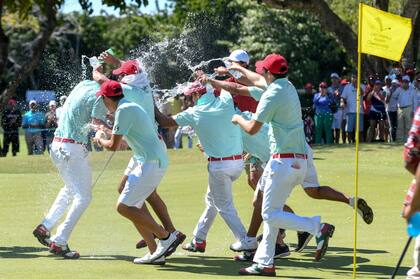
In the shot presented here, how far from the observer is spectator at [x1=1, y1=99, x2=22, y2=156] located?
101ft

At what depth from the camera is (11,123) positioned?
31.0 metres

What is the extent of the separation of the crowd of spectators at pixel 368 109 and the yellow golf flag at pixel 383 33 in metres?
17.2

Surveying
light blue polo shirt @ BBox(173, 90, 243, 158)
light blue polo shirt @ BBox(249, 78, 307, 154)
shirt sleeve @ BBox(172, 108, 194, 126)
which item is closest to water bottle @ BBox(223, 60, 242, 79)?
light blue polo shirt @ BBox(173, 90, 243, 158)

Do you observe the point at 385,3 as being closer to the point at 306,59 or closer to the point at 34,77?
the point at 306,59

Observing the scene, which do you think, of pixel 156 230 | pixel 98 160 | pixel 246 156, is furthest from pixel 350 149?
pixel 156 230

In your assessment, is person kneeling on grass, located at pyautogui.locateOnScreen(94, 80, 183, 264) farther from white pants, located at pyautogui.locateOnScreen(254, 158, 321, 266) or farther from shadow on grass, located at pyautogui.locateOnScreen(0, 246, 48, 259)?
shadow on grass, located at pyautogui.locateOnScreen(0, 246, 48, 259)

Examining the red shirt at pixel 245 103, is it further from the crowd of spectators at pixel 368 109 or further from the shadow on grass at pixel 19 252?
the crowd of spectators at pixel 368 109

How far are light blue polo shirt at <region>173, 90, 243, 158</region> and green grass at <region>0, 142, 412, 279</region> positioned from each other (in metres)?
1.24

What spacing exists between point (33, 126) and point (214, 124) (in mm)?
18318

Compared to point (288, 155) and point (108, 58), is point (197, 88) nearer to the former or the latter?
point (108, 58)

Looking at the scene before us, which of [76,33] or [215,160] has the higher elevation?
[215,160]

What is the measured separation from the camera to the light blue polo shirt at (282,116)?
36.5ft

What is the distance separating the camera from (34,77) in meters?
63.9

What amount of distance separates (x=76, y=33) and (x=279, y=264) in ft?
181
